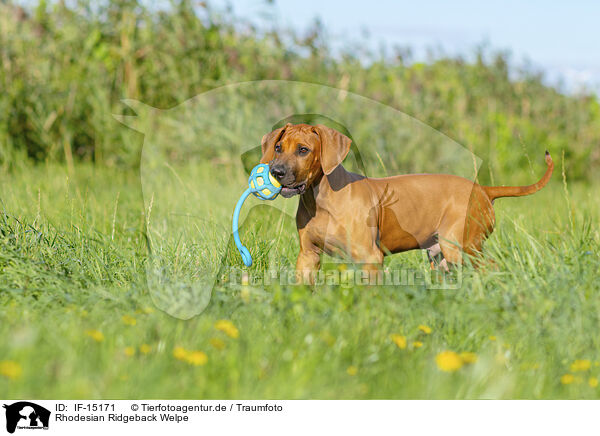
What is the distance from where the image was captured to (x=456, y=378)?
2535 mm

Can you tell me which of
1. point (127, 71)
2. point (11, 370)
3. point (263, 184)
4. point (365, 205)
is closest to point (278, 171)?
point (263, 184)

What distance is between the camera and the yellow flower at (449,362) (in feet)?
8.13

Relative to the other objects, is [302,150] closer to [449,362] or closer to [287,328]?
[287,328]

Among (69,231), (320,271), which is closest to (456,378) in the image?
(320,271)

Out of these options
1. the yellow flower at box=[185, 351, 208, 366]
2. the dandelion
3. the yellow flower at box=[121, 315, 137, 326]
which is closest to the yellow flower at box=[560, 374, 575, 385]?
the dandelion

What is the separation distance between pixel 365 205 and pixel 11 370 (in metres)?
1.92

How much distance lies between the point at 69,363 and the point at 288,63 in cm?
610

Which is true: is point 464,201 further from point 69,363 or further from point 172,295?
point 69,363

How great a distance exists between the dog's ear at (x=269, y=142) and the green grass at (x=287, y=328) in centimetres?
69

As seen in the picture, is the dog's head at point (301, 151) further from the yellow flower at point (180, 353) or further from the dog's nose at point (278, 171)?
the yellow flower at point (180, 353)

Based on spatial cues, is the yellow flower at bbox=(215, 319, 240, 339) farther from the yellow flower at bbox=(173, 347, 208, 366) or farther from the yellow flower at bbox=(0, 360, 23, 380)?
the yellow flower at bbox=(0, 360, 23, 380)

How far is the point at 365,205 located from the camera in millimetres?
3318

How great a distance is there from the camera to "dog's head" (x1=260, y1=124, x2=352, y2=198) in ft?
9.95
